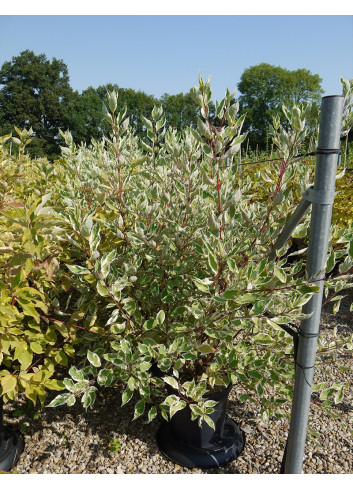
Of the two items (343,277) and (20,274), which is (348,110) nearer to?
(343,277)

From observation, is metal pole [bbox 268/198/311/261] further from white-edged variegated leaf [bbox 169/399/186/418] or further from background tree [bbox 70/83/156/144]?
background tree [bbox 70/83/156/144]

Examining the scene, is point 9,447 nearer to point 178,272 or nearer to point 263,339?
point 178,272

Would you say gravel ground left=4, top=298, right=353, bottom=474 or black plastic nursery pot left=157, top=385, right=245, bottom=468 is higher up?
black plastic nursery pot left=157, top=385, right=245, bottom=468

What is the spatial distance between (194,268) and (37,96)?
3598 centimetres

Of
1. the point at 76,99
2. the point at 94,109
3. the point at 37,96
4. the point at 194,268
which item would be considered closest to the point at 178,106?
the point at 94,109

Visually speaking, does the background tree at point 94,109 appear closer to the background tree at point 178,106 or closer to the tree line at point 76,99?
the tree line at point 76,99

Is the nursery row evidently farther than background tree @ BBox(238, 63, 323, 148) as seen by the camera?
No

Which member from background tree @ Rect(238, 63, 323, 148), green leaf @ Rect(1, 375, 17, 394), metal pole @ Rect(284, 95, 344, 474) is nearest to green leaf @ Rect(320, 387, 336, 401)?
metal pole @ Rect(284, 95, 344, 474)

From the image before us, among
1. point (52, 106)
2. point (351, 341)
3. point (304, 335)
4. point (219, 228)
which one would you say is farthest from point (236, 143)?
point (52, 106)

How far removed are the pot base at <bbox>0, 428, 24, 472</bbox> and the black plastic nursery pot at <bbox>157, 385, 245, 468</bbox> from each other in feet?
2.30

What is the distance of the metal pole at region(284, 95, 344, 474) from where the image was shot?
1183mm

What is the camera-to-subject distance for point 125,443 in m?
1.94

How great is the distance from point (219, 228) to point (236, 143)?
1.01 ft

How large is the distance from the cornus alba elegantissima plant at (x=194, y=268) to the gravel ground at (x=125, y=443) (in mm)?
359
